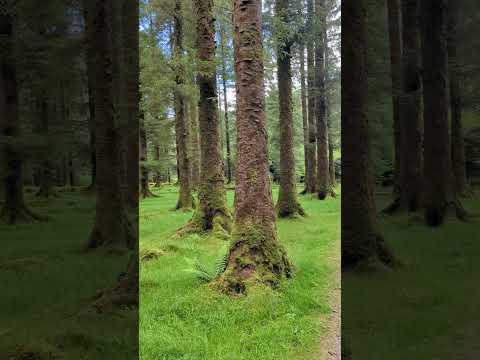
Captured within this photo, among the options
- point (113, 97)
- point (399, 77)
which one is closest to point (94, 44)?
point (113, 97)

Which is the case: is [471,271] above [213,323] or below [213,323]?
above

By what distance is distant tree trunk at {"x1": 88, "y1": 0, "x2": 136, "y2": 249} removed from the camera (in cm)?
193

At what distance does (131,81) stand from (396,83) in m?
1.44

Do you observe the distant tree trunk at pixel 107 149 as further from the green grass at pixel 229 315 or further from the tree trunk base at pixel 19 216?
the green grass at pixel 229 315

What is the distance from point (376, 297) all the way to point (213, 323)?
1.93m

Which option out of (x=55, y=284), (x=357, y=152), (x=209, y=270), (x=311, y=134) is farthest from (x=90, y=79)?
(x=311, y=134)

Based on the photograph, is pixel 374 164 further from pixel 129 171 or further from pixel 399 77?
pixel 129 171

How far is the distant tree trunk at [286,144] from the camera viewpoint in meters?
9.91

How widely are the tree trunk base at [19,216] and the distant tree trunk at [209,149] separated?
18.2ft

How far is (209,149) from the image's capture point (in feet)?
25.7

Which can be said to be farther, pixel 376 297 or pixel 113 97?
pixel 113 97

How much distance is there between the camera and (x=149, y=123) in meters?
14.3

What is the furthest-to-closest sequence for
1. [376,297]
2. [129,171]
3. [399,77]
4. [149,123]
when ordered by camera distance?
1. [149,123]
2. [129,171]
3. [399,77]
4. [376,297]

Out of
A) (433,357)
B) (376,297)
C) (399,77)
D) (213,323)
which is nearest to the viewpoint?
(433,357)
